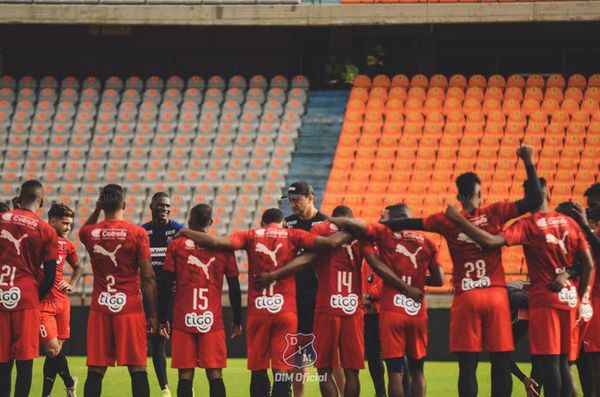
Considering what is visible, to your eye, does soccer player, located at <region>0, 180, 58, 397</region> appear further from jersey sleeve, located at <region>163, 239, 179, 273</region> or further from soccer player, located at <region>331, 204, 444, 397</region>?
soccer player, located at <region>331, 204, 444, 397</region>

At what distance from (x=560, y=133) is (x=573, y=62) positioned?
3.26 meters

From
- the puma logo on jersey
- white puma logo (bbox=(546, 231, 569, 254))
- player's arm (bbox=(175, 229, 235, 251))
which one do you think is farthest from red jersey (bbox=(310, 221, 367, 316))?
white puma logo (bbox=(546, 231, 569, 254))

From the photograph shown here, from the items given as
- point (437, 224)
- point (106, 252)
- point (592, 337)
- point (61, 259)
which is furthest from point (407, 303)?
point (61, 259)

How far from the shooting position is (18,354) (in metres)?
9.89

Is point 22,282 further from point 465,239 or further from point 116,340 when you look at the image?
point 465,239

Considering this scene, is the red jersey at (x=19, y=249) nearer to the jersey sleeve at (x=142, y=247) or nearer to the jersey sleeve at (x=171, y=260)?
the jersey sleeve at (x=142, y=247)

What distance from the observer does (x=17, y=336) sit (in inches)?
392

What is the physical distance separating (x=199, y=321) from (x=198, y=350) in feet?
0.91

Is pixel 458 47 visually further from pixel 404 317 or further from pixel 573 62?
pixel 404 317

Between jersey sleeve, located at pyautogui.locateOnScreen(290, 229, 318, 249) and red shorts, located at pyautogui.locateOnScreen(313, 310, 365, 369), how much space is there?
642 mm

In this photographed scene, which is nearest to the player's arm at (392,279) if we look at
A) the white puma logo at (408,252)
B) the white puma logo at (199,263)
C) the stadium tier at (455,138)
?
the white puma logo at (408,252)

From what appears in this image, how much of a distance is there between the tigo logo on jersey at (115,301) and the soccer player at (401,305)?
204 cm

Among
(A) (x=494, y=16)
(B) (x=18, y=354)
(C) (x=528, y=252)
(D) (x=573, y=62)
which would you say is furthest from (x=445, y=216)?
(D) (x=573, y=62)

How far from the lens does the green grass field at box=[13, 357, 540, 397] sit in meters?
13.1
